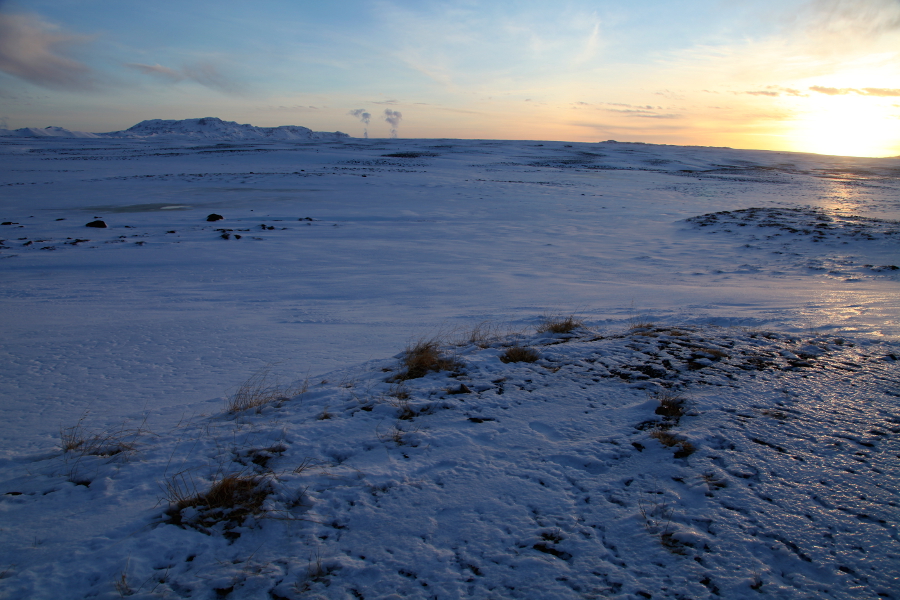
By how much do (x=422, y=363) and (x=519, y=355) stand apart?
1.00 m

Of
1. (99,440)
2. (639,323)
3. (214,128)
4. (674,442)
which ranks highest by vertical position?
(214,128)

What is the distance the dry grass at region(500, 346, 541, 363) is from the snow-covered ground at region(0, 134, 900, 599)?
0.34ft

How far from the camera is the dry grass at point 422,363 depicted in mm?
4445

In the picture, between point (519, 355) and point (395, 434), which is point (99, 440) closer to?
point (395, 434)

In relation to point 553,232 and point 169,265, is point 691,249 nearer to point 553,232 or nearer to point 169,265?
point 553,232

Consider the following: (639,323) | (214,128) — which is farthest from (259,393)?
(214,128)

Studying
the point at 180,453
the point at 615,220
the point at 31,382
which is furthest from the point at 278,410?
the point at 615,220

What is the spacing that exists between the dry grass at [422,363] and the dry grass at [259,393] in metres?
0.91

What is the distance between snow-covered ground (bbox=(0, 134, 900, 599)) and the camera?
2.28 meters

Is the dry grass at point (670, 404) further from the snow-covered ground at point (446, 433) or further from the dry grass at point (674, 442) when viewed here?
the dry grass at point (674, 442)

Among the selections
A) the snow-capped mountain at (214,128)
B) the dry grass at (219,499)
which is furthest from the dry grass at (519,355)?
the snow-capped mountain at (214,128)

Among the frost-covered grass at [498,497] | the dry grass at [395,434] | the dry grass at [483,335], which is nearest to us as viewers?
the frost-covered grass at [498,497]

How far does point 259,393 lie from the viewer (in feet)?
13.5

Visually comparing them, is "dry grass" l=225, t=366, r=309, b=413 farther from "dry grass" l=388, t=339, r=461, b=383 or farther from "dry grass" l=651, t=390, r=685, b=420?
"dry grass" l=651, t=390, r=685, b=420
